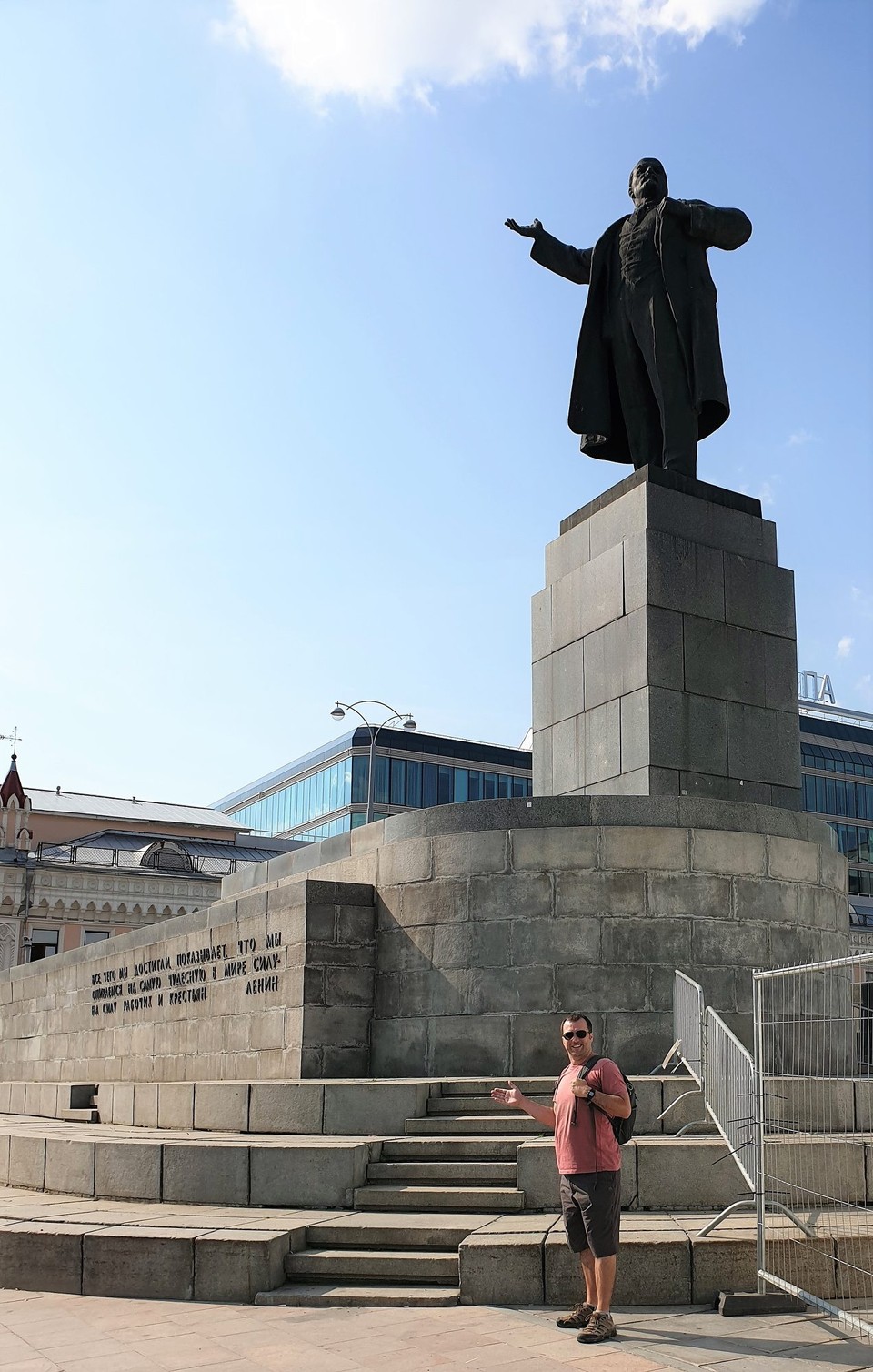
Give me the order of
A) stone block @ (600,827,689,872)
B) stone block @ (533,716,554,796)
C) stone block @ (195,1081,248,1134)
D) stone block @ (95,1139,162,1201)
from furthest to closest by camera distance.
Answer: stone block @ (533,716,554,796)
stone block @ (600,827,689,872)
stone block @ (195,1081,248,1134)
stone block @ (95,1139,162,1201)

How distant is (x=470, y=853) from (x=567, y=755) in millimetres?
3015

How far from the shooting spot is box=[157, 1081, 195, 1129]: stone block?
12.7 metres

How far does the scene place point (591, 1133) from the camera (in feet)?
25.8

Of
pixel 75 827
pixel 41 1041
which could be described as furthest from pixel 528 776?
pixel 41 1041

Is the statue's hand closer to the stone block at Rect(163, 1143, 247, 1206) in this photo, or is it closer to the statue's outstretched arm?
the statue's outstretched arm

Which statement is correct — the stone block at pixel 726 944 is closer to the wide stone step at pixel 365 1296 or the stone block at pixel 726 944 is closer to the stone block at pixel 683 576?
the stone block at pixel 683 576

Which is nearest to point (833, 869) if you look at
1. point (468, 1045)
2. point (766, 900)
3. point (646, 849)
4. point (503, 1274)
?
point (766, 900)

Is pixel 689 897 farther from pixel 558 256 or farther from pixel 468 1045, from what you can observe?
pixel 558 256

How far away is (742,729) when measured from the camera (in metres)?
15.5

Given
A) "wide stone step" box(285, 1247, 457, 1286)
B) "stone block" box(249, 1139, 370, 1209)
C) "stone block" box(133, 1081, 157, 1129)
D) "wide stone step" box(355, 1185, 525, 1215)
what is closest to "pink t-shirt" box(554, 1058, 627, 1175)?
"wide stone step" box(285, 1247, 457, 1286)

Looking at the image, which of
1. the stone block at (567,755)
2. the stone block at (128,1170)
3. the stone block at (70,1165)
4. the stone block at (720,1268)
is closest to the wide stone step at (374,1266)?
the stone block at (720,1268)

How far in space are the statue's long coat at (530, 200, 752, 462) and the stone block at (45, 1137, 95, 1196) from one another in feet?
35.5

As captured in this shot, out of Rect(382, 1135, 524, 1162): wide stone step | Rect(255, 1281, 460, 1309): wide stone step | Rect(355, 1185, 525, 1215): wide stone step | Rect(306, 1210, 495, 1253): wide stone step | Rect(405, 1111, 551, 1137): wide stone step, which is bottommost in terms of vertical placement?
Rect(255, 1281, 460, 1309): wide stone step

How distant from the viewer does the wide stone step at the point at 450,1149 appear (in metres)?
10.6
